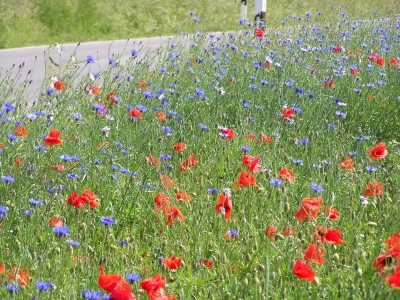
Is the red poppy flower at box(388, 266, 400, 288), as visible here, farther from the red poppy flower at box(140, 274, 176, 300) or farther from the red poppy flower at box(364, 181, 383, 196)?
the red poppy flower at box(364, 181, 383, 196)

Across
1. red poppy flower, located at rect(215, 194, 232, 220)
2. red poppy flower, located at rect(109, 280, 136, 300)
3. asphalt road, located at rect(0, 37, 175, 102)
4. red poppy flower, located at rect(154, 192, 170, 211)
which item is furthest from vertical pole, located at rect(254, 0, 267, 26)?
red poppy flower, located at rect(109, 280, 136, 300)

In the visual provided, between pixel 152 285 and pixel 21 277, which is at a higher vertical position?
pixel 152 285

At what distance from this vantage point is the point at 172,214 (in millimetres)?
2787

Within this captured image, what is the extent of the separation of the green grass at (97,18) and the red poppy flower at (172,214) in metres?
10.8

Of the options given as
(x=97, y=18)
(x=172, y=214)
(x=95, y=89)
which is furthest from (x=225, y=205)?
(x=97, y=18)

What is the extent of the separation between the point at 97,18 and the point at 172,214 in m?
13.6

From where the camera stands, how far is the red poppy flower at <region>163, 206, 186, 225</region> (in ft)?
9.11

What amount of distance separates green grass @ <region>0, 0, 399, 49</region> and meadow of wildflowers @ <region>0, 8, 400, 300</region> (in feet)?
27.6

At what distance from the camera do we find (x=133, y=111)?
12.7ft

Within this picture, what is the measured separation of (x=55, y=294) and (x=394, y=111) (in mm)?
3722

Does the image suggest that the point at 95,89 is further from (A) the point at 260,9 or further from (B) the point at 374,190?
(A) the point at 260,9

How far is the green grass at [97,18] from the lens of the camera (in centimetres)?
1397

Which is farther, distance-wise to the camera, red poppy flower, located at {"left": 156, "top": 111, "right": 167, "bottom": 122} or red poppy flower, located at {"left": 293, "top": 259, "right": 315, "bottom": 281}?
red poppy flower, located at {"left": 156, "top": 111, "right": 167, "bottom": 122}

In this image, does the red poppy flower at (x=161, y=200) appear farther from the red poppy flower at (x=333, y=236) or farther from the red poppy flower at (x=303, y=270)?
the red poppy flower at (x=303, y=270)
